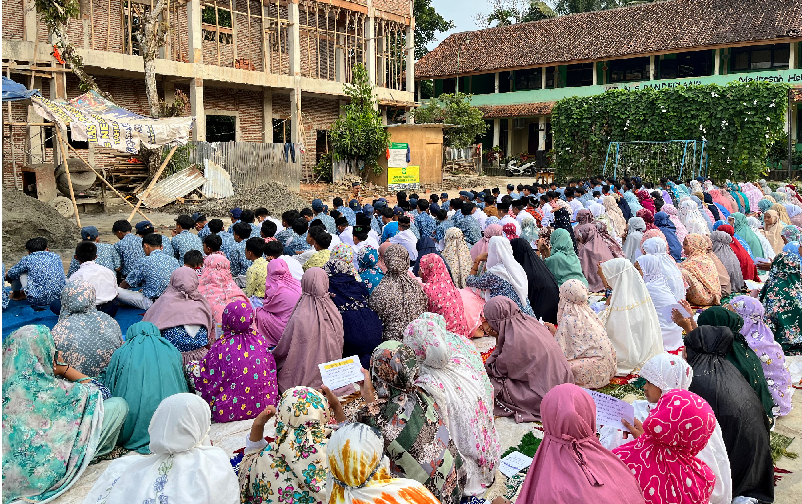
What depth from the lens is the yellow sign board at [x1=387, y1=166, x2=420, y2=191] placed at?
20109 millimetres

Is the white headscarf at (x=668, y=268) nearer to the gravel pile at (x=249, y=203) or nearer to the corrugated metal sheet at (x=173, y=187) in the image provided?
the gravel pile at (x=249, y=203)

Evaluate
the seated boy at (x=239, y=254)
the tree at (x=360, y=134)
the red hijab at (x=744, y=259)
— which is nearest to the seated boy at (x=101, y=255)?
the seated boy at (x=239, y=254)

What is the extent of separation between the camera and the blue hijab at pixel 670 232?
360 inches

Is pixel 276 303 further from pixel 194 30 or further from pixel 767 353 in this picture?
pixel 194 30

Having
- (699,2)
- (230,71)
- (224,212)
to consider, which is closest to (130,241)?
(224,212)

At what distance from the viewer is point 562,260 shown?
7262 millimetres

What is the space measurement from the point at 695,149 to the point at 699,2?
1198 cm

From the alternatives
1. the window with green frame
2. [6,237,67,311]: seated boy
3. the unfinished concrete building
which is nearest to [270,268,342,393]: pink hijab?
[6,237,67,311]: seated boy

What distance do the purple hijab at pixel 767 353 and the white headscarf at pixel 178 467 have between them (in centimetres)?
397

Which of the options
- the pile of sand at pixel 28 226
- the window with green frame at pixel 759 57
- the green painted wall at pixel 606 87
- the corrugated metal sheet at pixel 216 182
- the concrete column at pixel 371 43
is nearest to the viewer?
the pile of sand at pixel 28 226

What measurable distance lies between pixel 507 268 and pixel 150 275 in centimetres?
373

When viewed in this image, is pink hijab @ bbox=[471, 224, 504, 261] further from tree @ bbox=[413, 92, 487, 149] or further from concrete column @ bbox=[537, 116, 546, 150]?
concrete column @ bbox=[537, 116, 546, 150]

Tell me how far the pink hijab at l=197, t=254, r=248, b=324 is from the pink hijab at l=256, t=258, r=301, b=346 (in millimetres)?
269

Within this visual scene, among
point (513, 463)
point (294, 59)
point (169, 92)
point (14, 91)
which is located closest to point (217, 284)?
point (513, 463)
